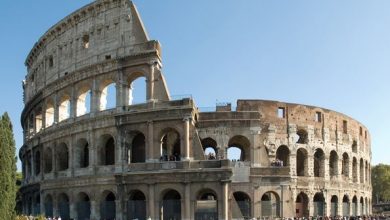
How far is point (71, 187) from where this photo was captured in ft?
108

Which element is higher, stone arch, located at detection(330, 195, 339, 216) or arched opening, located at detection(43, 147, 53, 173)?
arched opening, located at detection(43, 147, 53, 173)

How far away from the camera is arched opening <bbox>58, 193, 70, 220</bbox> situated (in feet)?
109

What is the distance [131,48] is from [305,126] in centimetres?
1336

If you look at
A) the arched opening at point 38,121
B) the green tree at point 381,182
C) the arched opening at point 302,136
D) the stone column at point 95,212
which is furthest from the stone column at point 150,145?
the green tree at point 381,182

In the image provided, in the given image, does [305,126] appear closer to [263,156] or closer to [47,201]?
[263,156]

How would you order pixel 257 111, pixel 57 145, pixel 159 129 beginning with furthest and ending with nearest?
pixel 57 145 < pixel 257 111 < pixel 159 129

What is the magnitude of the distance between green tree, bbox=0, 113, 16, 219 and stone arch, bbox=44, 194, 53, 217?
48.3 ft

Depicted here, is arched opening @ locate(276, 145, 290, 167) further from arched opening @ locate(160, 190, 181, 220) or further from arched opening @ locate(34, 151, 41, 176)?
arched opening @ locate(34, 151, 41, 176)

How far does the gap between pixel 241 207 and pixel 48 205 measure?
13798 millimetres

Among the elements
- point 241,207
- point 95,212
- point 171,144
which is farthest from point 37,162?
point 241,207

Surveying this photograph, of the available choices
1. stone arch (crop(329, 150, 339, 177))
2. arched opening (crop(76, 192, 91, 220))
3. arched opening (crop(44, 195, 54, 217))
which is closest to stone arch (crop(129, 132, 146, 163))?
arched opening (crop(76, 192, 91, 220))

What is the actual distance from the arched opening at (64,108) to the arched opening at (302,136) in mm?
16466

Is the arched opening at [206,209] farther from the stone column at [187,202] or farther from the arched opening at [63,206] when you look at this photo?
the arched opening at [63,206]

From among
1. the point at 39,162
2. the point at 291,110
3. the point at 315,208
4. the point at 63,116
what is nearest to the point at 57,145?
the point at 63,116
